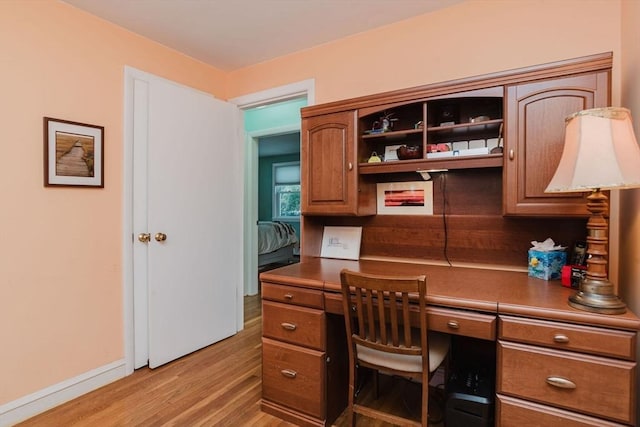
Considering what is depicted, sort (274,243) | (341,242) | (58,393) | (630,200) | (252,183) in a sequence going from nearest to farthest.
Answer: (630,200), (58,393), (341,242), (252,183), (274,243)

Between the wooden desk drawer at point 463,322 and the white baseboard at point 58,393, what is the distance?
7.21ft

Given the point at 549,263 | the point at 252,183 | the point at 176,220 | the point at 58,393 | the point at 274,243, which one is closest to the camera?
the point at 549,263

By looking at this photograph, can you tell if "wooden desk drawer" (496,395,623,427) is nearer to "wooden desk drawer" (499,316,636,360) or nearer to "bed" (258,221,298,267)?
"wooden desk drawer" (499,316,636,360)

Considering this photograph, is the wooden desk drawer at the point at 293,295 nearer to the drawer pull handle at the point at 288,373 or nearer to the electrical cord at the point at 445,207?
the drawer pull handle at the point at 288,373

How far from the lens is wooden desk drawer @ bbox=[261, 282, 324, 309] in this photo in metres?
1.72

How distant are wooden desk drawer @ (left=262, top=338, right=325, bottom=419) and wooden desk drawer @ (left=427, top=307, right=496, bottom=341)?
0.63m

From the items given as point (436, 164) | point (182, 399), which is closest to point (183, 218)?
point (182, 399)

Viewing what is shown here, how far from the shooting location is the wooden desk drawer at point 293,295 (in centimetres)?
172

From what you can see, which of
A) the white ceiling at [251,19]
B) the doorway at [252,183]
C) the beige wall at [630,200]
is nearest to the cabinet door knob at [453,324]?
the beige wall at [630,200]

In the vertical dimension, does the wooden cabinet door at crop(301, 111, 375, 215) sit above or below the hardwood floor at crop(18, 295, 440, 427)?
above

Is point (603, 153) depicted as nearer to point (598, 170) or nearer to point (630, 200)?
point (598, 170)

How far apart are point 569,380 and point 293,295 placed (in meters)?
1.23

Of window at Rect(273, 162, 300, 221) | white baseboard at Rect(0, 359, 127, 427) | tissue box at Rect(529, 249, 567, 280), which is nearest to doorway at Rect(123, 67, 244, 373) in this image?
white baseboard at Rect(0, 359, 127, 427)

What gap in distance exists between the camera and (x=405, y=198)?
218 cm
